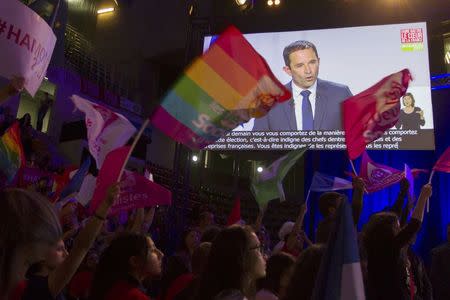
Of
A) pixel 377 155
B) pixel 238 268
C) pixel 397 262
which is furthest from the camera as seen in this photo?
pixel 377 155

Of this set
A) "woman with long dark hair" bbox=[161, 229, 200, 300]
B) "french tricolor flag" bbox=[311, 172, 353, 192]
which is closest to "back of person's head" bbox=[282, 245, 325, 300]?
"woman with long dark hair" bbox=[161, 229, 200, 300]

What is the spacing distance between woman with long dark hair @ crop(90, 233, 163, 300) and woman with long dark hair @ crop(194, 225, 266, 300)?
0.41 meters

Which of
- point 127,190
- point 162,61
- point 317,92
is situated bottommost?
point 127,190

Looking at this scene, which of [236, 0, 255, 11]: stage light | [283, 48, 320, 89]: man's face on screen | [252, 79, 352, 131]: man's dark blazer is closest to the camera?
[252, 79, 352, 131]: man's dark blazer

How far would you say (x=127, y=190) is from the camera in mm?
4125

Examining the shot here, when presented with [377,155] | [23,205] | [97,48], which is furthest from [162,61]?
[23,205]

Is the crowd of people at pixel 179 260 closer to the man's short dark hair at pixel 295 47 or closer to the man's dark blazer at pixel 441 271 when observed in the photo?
the man's dark blazer at pixel 441 271

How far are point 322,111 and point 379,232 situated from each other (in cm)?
512

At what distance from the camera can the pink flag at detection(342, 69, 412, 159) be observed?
4.06 metres

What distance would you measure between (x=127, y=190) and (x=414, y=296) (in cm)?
239

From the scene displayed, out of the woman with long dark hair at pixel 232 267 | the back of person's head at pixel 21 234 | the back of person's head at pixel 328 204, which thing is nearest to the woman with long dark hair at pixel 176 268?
the back of person's head at pixel 328 204

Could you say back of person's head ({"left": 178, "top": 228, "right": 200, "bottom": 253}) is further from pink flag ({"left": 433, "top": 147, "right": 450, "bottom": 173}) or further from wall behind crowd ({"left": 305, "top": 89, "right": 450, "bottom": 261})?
wall behind crowd ({"left": 305, "top": 89, "right": 450, "bottom": 261})

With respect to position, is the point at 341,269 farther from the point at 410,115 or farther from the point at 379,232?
the point at 410,115

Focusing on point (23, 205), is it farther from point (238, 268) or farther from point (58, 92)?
point (58, 92)
